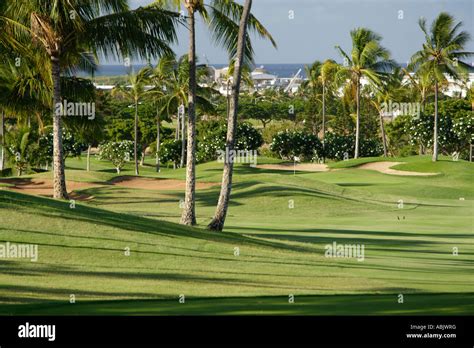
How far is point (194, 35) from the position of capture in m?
27.3

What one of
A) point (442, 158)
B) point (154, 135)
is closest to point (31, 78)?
point (442, 158)

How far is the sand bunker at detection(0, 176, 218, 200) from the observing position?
44.4m

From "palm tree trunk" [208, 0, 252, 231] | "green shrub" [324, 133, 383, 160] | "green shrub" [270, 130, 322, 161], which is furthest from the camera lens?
"green shrub" [324, 133, 383, 160]

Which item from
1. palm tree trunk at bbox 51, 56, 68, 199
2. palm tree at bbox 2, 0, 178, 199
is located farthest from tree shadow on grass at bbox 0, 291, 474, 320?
palm tree trunk at bbox 51, 56, 68, 199

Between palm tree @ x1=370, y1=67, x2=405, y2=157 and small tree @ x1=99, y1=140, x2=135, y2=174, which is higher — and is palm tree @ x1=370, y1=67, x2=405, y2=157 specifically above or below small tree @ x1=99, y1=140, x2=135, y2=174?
above

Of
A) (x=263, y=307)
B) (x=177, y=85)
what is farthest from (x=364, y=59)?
(x=263, y=307)

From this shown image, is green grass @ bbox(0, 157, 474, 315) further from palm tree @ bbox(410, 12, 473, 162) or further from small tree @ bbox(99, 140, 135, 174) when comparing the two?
small tree @ bbox(99, 140, 135, 174)

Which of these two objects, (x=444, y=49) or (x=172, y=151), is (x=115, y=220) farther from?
(x=172, y=151)

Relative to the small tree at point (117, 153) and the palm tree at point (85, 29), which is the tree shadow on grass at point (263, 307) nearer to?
the palm tree at point (85, 29)

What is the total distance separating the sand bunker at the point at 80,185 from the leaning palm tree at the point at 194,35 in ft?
52.3

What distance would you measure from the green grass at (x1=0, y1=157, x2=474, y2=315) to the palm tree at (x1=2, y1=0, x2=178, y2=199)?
573 centimetres

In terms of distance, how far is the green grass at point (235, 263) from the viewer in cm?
1480

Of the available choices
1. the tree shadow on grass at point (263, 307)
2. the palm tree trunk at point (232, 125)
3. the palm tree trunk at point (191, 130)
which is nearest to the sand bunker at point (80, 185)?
the palm tree trunk at point (191, 130)
